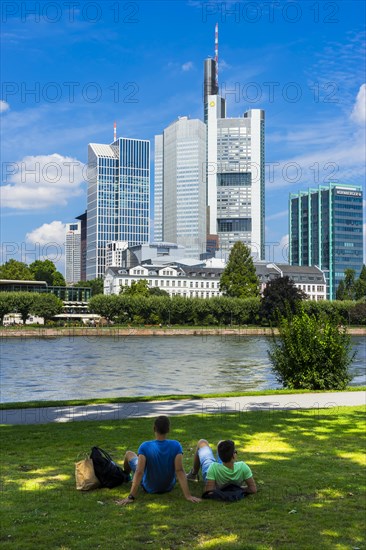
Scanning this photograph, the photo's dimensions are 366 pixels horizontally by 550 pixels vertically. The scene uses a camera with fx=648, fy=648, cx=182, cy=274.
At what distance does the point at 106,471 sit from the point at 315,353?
15.1 m

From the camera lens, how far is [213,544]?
7.07 meters

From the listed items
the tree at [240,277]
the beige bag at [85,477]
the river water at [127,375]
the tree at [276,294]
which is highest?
the tree at [240,277]

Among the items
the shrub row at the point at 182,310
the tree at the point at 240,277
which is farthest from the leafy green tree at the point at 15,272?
the tree at the point at 240,277

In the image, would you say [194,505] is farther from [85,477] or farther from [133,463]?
[85,477]

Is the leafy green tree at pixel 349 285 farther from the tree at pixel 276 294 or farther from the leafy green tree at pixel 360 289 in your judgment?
the tree at pixel 276 294

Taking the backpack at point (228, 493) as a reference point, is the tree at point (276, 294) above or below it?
above

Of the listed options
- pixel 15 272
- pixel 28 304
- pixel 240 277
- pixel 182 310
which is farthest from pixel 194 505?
pixel 15 272

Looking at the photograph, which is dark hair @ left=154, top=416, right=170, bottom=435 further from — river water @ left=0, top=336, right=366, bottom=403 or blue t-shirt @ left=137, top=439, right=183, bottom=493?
river water @ left=0, top=336, right=366, bottom=403

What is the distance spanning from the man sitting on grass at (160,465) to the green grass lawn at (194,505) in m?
0.16

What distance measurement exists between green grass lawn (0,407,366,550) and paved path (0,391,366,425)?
2757 mm

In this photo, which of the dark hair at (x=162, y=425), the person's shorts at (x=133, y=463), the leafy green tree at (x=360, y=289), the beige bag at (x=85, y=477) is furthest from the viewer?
the leafy green tree at (x=360, y=289)

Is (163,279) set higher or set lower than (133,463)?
higher

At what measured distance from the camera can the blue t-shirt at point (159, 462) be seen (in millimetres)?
8969

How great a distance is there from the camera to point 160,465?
9.03 meters
